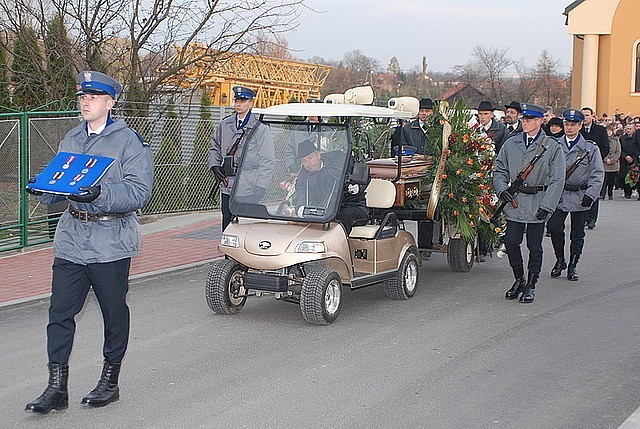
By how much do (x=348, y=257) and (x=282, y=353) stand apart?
5.03ft

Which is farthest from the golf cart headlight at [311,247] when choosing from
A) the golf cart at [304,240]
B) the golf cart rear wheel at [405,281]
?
the golf cart rear wheel at [405,281]

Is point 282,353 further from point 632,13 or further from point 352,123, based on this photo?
point 632,13

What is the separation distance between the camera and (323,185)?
887 cm

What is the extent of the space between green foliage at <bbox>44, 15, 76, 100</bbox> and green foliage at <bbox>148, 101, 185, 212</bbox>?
180cm

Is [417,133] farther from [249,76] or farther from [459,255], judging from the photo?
[249,76]

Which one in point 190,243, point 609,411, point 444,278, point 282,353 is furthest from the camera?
point 190,243

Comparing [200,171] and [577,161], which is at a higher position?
[577,161]

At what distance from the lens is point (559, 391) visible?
6.63m

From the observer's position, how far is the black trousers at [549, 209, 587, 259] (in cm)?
1116

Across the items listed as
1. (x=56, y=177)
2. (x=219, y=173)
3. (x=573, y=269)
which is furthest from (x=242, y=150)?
(x=573, y=269)

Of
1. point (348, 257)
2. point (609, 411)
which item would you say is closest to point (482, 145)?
point (348, 257)

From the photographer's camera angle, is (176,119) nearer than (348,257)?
No

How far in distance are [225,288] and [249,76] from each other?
13709 mm

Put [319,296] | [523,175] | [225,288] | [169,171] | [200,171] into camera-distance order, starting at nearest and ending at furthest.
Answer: [319,296], [225,288], [523,175], [169,171], [200,171]
